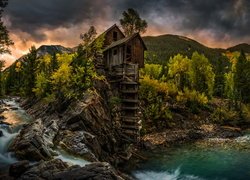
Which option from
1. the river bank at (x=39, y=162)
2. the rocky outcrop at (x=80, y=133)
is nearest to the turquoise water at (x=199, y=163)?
the rocky outcrop at (x=80, y=133)

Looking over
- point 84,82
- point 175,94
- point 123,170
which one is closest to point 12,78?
point 175,94

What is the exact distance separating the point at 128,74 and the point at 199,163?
15.2 meters

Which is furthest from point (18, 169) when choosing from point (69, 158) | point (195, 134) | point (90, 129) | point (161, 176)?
point (195, 134)

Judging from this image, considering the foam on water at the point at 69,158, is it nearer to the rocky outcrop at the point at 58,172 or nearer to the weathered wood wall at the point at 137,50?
the rocky outcrop at the point at 58,172

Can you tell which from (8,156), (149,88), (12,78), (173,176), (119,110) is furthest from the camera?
(12,78)

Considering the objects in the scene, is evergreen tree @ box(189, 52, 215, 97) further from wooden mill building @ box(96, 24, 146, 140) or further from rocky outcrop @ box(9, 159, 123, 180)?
rocky outcrop @ box(9, 159, 123, 180)

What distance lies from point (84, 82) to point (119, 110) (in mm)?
6259

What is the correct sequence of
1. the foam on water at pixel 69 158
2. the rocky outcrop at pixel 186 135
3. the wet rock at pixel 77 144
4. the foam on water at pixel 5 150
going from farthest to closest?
the rocky outcrop at pixel 186 135, the wet rock at pixel 77 144, the foam on water at pixel 69 158, the foam on water at pixel 5 150

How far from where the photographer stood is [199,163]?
119ft

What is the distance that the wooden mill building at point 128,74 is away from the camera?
41281 millimetres

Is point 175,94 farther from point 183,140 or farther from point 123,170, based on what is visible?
point 123,170

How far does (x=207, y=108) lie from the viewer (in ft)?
235

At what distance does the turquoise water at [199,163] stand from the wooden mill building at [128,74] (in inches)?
198

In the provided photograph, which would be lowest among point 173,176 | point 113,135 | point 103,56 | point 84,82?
point 173,176
